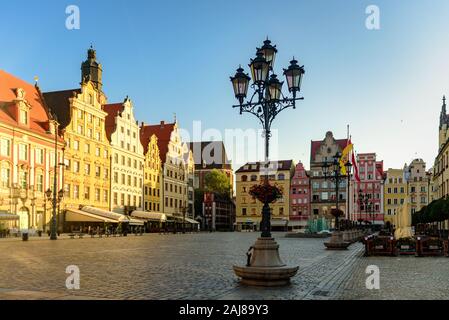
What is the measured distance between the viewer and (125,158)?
69875 millimetres

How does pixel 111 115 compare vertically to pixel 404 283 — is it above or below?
above

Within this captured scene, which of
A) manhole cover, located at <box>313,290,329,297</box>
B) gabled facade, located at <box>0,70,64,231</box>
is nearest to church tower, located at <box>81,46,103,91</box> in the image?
gabled facade, located at <box>0,70,64,231</box>

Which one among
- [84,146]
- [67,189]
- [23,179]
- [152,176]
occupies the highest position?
[84,146]

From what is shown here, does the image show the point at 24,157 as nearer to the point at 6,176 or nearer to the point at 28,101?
the point at 6,176

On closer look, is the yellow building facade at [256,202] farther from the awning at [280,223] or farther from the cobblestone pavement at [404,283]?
the cobblestone pavement at [404,283]

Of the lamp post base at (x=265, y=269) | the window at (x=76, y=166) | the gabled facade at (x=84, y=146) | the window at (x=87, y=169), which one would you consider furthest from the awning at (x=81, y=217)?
the lamp post base at (x=265, y=269)

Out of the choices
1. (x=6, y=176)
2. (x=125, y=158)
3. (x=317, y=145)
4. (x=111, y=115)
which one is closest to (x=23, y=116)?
(x=6, y=176)

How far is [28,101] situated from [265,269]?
154 ft

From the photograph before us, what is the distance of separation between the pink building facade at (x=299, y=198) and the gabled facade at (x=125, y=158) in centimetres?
4004

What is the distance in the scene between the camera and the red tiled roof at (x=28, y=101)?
4802 cm

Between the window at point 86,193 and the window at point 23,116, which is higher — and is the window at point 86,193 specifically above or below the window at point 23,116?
below

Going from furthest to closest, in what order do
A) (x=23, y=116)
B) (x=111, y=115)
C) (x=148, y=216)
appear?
1. (x=148, y=216)
2. (x=111, y=115)
3. (x=23, y=116)
